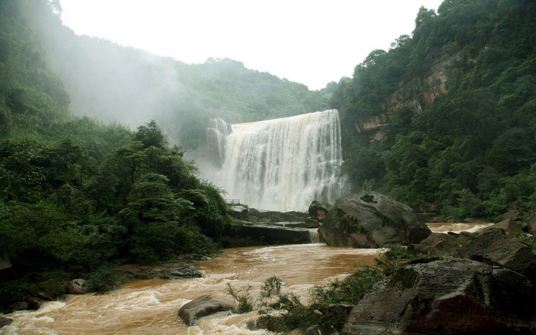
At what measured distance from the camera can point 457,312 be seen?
4.29 meters

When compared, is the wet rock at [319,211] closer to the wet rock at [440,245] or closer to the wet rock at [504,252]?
the wet rock at [440,245]

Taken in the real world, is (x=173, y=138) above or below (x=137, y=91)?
below

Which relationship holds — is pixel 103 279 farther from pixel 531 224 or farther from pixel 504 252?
pixel 531 224

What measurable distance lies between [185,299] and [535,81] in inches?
1157

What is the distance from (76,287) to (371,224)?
10.5 meters

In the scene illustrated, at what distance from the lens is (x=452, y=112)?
2948 cm

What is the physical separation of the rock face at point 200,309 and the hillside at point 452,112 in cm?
1897

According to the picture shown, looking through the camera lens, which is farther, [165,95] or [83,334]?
[165,95]

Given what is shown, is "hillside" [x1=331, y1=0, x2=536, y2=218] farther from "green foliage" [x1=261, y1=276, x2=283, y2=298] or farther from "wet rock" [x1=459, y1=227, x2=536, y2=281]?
"green foliage" [x1=261, y1=276, x2=283, y2=298]

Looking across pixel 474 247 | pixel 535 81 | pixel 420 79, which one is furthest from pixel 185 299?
pixel 420 79

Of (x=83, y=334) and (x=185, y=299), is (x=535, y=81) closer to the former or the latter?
(x=185, y=299)

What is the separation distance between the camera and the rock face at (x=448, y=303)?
427cm

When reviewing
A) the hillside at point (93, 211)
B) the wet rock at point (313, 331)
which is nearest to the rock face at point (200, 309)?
the wet rock at point (313, 331)

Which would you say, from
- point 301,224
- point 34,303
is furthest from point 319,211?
point 34,303
